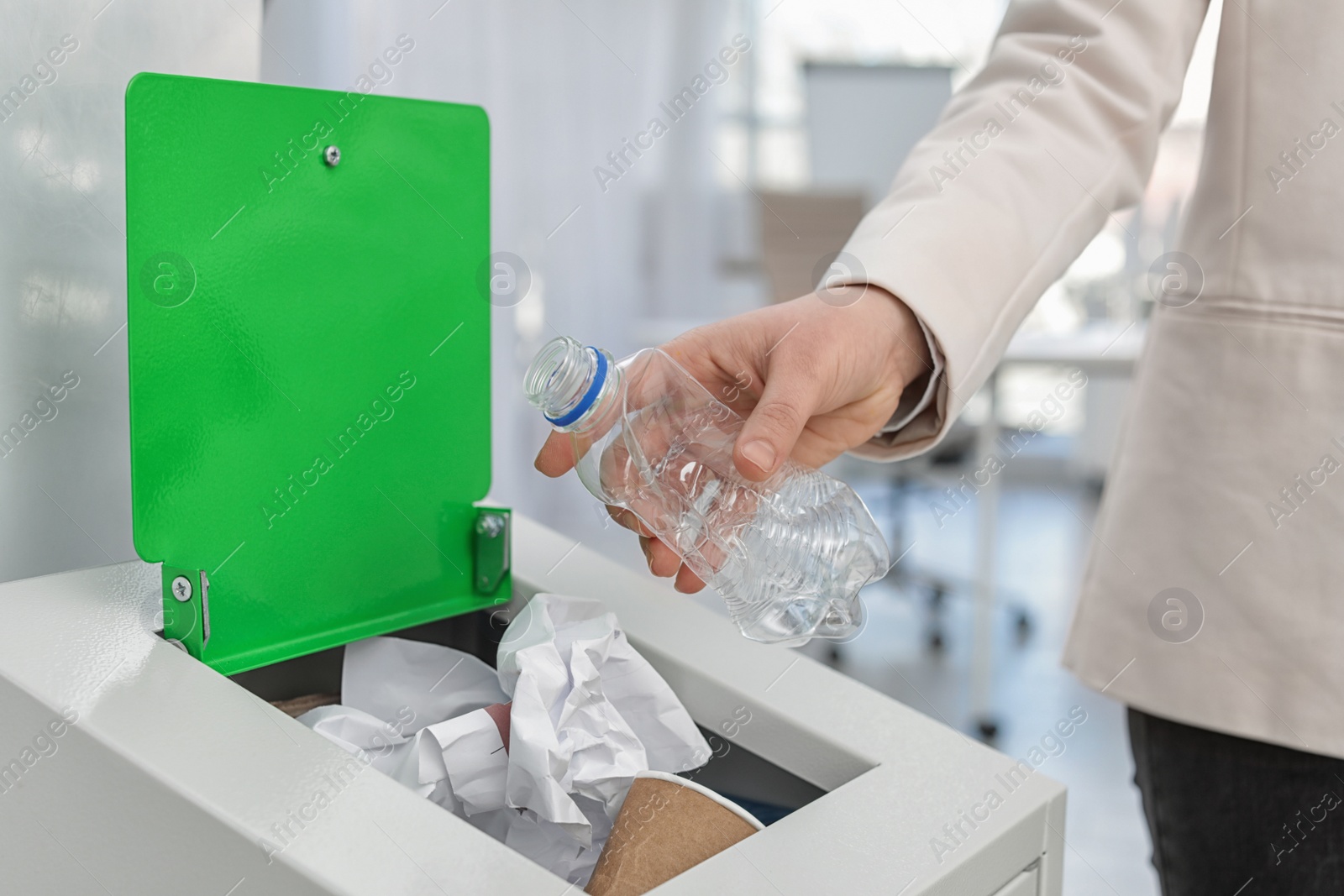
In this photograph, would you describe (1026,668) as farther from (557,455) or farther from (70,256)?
(70,256)

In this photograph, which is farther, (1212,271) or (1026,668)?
(1026,668)

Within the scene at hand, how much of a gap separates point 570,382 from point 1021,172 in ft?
1.17

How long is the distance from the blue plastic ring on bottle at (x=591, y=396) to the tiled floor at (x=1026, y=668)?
1.60 metres

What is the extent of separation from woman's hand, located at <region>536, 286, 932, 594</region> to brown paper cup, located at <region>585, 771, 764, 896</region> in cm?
17

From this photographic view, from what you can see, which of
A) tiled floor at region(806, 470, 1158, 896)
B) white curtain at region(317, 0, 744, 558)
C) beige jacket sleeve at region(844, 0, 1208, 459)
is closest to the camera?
beige jacket sleeve at region(844, 0, 1208, 459)

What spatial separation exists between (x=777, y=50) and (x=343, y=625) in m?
4.29

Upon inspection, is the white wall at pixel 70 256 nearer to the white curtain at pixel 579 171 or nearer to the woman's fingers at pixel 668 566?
the woman's fingers at pixel 668 566

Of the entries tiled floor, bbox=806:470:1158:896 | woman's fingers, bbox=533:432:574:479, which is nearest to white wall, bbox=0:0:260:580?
woman's fingers, bbox=533:432:574:479

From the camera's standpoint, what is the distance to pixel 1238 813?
2.61 ft

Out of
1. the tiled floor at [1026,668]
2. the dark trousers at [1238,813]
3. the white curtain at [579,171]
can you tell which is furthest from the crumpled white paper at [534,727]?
the white curtain at [579,171]

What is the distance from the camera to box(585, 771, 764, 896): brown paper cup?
1.94ft

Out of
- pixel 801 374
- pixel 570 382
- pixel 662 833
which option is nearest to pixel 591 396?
pixel 570 382

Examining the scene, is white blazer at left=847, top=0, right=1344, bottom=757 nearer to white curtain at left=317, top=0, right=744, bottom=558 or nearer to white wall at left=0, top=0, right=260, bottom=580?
white wall at left=0, top=0, right=260, bottom=580

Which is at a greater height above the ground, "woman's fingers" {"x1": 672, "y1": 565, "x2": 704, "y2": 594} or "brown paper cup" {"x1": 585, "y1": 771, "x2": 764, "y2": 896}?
"woman's fingers" {"x1": 672, "y1": 565, "x2": 704, "y2": 594}
